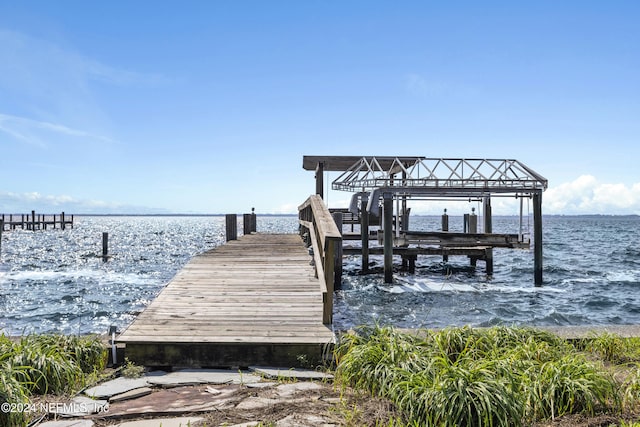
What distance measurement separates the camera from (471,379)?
3307mm

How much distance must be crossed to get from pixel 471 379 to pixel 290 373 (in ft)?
5.49

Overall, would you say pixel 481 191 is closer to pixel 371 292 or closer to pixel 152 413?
pixel 371 292

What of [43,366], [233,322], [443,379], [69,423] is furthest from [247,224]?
[443,379]

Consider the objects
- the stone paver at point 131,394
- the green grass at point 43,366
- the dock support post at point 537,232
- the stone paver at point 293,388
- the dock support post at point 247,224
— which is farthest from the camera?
the dock support post at point 247,224

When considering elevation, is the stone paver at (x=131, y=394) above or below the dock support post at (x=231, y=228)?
below

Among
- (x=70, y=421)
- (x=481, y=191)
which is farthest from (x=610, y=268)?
(x=70, y=421)

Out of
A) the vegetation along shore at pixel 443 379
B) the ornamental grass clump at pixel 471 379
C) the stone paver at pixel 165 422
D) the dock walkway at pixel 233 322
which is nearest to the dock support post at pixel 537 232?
the dock walkway at pixel 233 322

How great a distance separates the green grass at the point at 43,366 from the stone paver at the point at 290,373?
1523mm

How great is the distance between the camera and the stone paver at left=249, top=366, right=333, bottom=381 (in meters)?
4.18

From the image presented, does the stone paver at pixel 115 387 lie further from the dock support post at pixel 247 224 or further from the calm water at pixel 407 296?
the dock support post at pixel 247 224

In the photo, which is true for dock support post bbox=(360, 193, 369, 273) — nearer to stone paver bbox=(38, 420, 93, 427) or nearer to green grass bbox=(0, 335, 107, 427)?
green grass bbox=(0, 335, 107, 427)

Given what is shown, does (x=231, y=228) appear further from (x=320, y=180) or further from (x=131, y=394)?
(x=131, y=394)

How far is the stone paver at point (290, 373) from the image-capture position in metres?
4.18

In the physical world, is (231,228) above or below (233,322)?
above
